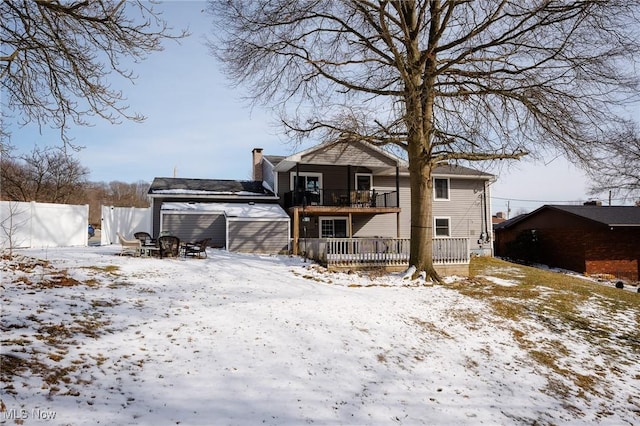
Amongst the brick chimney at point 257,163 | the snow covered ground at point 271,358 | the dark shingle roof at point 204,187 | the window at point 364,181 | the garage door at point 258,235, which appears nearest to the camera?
the snow covered ground at point 271,358

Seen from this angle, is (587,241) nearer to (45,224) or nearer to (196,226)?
(196,226)

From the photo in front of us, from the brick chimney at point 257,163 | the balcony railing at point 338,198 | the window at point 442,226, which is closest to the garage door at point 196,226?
the balcony railing at point 338,198

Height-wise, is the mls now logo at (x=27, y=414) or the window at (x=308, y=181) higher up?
the window at (x=308, y=181)

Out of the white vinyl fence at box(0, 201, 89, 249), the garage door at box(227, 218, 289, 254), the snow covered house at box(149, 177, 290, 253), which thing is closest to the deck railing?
the garage door at box(227, 218, 289, 254)

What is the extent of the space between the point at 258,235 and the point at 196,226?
3.22 metres

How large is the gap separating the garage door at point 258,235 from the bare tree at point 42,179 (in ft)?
58.4

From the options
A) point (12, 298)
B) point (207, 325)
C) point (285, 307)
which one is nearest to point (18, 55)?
point (12, 298)

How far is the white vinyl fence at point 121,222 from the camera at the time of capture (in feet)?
78.0

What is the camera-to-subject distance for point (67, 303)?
657 centimetres

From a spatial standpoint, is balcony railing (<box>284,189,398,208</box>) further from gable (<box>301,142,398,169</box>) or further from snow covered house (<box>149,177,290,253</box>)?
gable (<box>301,142,398,169</box>)

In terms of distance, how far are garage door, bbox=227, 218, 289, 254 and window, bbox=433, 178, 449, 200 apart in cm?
1016

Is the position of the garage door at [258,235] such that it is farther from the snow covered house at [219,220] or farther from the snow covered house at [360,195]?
the snow covered house at [360,195]

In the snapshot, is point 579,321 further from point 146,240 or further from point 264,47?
point 146,240

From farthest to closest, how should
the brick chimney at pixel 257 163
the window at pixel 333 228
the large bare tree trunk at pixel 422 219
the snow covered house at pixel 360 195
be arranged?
the brick chimney at pixel 257 163
the window at pixel 333 228
the snow covered house at pixel 360 195
the large bare tree trunk at pixel 422 219
